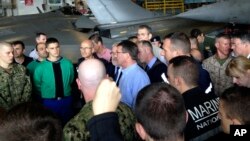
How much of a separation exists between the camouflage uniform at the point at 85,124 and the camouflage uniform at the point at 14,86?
1.67 meters

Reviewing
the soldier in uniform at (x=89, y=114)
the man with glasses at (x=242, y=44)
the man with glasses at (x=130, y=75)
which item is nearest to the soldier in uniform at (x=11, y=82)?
the man with glasses at (x=130, y=75)

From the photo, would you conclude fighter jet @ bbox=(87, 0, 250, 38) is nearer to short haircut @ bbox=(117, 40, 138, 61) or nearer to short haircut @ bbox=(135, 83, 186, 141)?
short haircut @ bbox=(117, 40, 138, 61)

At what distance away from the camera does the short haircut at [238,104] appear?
6.12 ft

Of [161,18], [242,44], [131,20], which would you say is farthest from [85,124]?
[161,18]

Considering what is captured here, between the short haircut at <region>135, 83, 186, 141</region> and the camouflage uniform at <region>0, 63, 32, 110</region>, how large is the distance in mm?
2273

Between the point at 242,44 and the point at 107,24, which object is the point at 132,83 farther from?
the point at 107,24

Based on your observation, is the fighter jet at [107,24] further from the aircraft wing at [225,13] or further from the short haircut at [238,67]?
the short haircut at [238,67]

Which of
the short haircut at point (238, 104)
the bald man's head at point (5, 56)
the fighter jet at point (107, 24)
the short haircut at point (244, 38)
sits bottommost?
the short haircut at point (238, 104)

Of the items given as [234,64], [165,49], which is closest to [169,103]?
[234,64]

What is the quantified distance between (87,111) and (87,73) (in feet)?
1.10

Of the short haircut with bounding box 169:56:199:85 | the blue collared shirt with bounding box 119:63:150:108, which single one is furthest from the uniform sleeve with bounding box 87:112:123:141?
the blue collared shirt with bounding box 119:63:150:108

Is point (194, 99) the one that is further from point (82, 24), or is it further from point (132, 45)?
point (82, 24)

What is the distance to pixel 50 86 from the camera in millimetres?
4082

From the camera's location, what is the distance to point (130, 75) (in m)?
3.49
